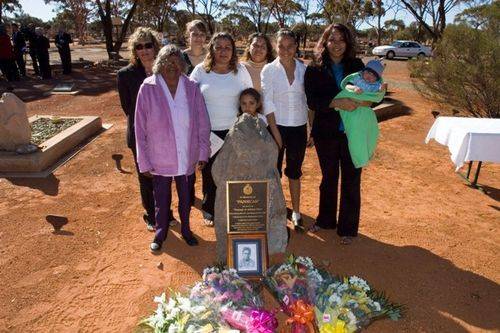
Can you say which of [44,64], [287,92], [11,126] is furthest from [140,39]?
[44,64]

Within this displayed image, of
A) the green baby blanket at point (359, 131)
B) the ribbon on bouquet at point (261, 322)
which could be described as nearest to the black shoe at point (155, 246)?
the ribbon on bouquet at point (261, 322)

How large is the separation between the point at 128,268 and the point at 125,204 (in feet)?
5.18

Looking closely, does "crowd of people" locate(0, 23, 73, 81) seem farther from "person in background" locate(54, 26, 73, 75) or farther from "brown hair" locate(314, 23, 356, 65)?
"brown hair" locate(314, 23, 356, 65)

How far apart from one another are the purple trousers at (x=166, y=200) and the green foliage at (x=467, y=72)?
8.16 m

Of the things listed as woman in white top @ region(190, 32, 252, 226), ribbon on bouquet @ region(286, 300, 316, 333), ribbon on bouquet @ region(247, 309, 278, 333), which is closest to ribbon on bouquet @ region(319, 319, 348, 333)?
ribbon on bouquet @ region(286, 300, 316, 333)

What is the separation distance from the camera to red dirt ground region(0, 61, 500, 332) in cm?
333

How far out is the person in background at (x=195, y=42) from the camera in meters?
4.68

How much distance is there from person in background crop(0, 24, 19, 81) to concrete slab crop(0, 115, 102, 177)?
7.45 meters

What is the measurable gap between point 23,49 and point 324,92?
14.8 metres

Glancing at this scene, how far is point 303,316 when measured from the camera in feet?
9.50

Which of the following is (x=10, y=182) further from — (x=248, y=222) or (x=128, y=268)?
(x=248, y=222)

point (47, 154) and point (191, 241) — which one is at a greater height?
point (47, 154)

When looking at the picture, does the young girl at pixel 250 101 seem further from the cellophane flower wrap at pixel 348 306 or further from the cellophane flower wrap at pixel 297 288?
the cellophane flower wrap at pixel 348 306

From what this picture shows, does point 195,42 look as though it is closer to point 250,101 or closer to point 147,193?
point 250,101
